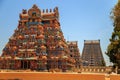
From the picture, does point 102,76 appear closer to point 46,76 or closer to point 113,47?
point 46,76

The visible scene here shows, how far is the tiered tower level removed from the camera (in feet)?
165

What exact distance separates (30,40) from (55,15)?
9.20 m

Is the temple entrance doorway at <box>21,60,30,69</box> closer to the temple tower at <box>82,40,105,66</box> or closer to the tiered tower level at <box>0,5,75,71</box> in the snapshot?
the tiered tower level at <box>0,5,75,71</box>

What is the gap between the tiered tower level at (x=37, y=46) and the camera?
165 ft

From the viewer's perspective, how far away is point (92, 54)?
86312 millimetres

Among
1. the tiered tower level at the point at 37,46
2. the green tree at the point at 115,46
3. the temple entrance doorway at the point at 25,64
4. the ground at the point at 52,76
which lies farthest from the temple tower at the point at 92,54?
the ground at the point at 52,76

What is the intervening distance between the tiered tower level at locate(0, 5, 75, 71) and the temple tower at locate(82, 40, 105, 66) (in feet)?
109

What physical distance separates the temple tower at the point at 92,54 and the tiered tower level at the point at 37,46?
33214 mm

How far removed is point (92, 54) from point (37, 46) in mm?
39227

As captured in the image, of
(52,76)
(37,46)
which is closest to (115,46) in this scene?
(52,76)

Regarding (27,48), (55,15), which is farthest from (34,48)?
(55,15)

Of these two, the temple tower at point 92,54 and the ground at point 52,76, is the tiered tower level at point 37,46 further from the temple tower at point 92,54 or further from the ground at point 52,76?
the temple tower at point 92,54

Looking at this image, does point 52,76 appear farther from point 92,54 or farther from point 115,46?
point 92,54

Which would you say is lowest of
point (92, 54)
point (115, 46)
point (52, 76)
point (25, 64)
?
point (52, 76)
